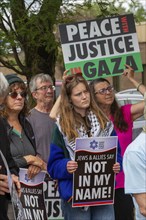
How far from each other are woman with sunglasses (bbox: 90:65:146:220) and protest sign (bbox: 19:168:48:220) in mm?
679

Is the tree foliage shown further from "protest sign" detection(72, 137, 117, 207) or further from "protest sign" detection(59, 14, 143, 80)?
"protest sign" detection(72, 137, 117, 207)

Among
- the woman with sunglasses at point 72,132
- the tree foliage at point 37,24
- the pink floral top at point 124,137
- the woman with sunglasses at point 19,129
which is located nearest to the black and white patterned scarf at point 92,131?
the woman with sunglasses at point 72,132

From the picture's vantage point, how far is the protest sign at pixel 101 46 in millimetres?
6754

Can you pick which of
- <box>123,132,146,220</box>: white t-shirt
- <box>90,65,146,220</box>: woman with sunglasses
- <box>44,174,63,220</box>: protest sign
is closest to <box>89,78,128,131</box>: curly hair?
<box>90,65,146,220</box>: woman with sunglasses

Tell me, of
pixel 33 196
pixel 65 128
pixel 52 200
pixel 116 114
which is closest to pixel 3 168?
pixel 65 128

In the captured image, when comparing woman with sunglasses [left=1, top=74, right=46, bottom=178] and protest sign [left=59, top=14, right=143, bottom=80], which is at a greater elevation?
protest sign [left=59, top=14, right=143, bottom=80]

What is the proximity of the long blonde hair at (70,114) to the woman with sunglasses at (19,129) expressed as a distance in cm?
73

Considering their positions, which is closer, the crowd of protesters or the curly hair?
the crowd of protesters

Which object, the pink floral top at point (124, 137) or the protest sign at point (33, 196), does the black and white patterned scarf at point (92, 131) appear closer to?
the pink floral top at point (124, 137)

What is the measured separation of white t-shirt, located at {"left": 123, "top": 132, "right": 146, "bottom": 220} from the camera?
3.54 meters

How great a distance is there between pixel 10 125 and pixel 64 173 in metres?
1.08

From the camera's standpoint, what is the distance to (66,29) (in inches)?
268

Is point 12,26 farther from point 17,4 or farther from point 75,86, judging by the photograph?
point 75,86

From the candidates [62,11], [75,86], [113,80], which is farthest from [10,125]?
[113,80]
